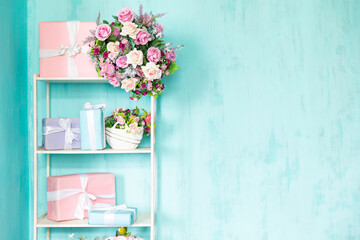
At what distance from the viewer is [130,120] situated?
1899mm

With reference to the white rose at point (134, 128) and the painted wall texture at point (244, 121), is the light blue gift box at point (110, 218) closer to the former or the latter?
the painted wall texture at point (244, 121)

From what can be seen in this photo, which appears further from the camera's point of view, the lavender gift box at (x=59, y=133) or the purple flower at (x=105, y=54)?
the lavender gift box at (x=59, y=133)

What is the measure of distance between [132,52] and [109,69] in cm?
15

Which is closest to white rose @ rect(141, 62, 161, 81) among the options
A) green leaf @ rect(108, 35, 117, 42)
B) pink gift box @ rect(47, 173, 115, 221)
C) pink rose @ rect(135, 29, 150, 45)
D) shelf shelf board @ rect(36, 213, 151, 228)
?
pink rose @ rect(135, 29, 150, 45)

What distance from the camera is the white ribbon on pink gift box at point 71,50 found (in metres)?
1.88

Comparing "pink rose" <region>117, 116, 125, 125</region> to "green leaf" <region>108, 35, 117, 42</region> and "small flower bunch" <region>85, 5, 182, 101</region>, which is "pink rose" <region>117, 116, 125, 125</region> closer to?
"small flower bunch" <region>85, 5, 182, 101</region>

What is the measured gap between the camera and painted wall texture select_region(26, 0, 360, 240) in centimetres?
213

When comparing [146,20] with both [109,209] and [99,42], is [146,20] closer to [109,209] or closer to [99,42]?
[99,42]

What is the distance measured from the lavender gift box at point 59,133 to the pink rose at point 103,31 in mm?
478

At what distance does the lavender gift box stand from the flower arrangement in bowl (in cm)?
17

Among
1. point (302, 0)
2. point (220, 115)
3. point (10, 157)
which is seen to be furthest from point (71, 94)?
point (302, 0)

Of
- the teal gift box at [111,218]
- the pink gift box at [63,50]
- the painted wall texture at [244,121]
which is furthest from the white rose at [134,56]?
the teal gift box at [111,218]

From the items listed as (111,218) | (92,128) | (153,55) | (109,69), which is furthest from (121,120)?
(111,218)

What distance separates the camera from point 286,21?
7.18 feet
